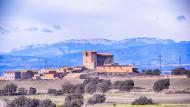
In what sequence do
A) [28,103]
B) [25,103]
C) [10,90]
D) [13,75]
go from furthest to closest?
[13,75], [10,90], [25,103], [28,103]

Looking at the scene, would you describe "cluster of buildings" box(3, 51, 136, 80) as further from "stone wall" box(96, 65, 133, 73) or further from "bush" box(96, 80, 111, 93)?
"bush" box(96, 80, 111, 93)

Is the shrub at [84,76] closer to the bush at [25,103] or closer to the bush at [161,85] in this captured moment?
the bush at [161,85]

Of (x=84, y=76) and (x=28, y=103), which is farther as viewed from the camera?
(x=84, y=76)

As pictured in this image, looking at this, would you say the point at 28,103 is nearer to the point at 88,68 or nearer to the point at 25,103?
the point at 25,103

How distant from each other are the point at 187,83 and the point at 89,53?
18050 mm

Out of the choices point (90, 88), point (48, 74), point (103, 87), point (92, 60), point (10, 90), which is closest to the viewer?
point (103, 87)

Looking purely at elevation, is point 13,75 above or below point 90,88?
above

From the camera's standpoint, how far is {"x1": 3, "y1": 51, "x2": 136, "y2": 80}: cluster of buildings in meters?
46.8

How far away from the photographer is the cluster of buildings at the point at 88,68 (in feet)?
153

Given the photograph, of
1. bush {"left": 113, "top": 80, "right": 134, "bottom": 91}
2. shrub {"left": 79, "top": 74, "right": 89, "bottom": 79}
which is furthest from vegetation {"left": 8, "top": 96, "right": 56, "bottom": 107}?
shrub {"left": 79, "top": 74, "right": 89, "bottom": 79}

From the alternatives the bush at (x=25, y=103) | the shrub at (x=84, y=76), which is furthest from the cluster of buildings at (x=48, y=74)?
the bush at (x=25, y=103)

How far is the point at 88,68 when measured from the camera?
5131 centimetres

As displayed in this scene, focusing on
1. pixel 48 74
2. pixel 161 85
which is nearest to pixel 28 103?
pixel 161 85

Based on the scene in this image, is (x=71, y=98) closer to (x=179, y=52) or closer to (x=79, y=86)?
(x=79, y=86)
